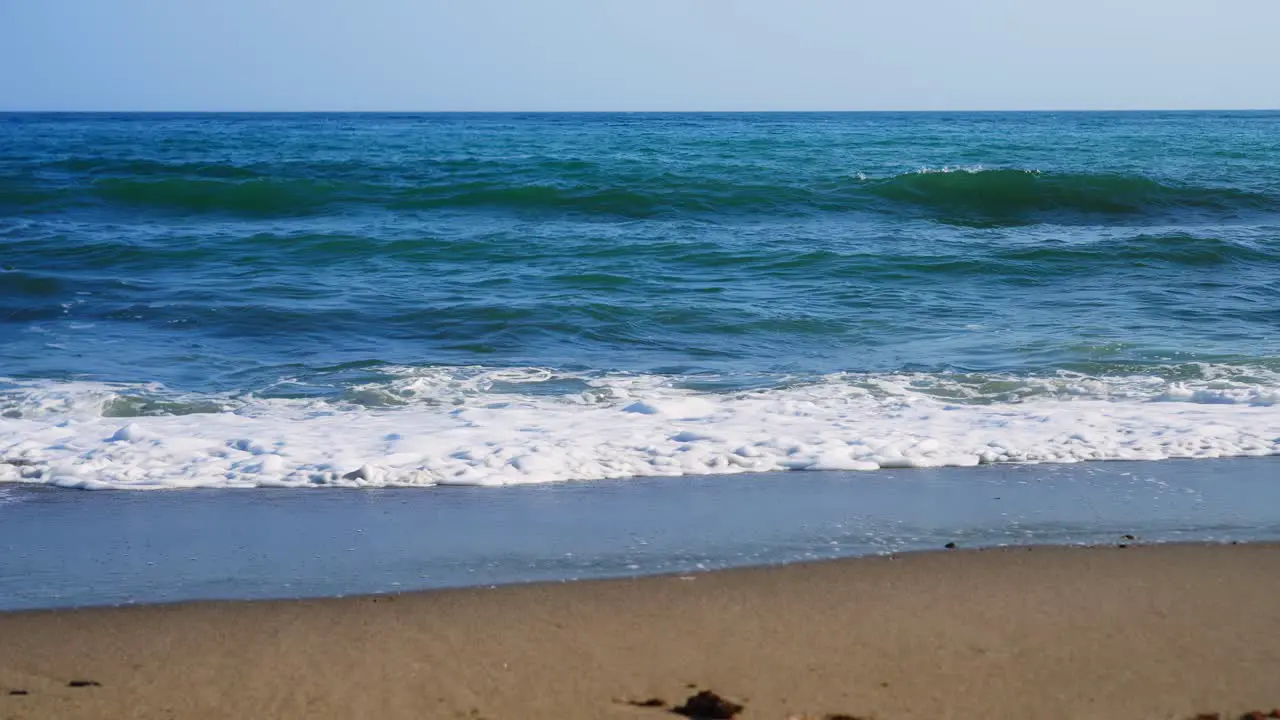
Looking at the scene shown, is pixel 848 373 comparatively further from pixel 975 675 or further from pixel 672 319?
pixel 975 675

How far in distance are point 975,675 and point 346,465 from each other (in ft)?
11.2

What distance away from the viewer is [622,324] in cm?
1014

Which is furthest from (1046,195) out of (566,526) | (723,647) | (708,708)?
(708,708)

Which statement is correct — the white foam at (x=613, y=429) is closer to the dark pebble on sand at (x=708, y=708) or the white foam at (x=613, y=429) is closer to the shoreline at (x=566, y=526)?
the shoreline at (x=566, y=526)

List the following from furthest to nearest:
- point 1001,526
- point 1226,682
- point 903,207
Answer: point 903,207
point 1001,526
point 1226,682

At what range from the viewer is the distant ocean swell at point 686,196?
1909 centimetres

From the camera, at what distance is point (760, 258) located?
1391 cm

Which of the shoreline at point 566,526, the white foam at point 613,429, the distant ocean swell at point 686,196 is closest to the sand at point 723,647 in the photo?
the shoreline at point 566,526

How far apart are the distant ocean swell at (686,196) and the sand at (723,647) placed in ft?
48.0

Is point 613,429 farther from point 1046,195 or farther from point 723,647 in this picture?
point 1046,195

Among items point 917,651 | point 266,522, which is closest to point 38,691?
point 266,522

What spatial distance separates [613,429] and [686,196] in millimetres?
13631

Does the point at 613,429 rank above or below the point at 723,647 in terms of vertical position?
below

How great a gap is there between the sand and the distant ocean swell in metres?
14.6
